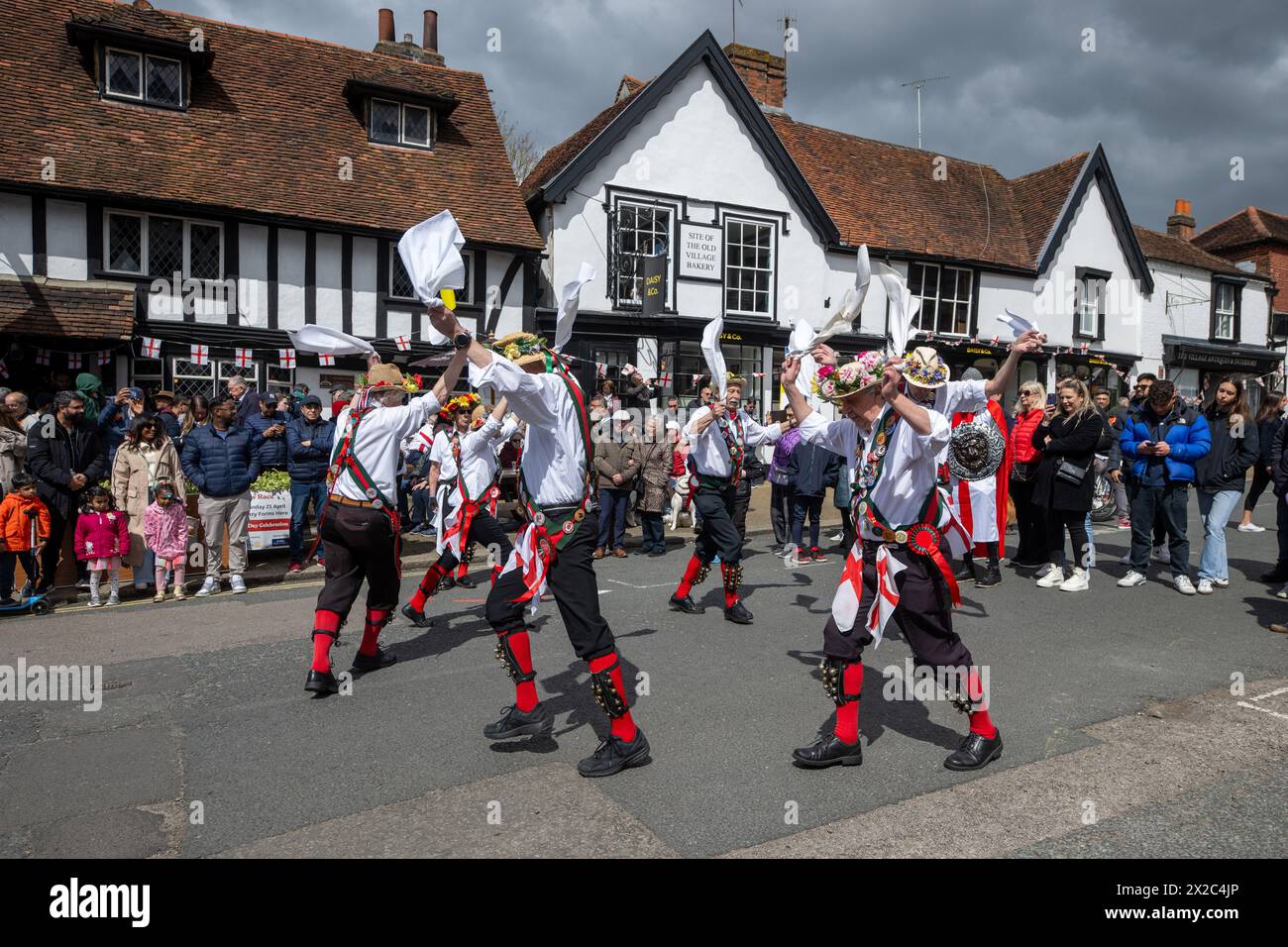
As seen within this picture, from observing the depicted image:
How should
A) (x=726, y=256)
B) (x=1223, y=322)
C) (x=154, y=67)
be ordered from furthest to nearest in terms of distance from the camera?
(x=1223, y=322), (x=726, y=256), (x=154, y=67)

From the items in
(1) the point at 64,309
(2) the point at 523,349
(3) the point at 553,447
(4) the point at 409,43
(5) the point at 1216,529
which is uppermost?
(4) the point at 409,43

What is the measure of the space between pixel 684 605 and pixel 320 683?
322 cm

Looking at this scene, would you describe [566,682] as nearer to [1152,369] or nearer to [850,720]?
[850,720]

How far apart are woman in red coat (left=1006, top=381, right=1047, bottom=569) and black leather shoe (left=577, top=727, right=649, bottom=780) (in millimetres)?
6216

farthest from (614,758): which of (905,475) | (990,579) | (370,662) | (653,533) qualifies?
(653,533)

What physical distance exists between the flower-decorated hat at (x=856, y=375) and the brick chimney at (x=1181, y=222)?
33.0 metres

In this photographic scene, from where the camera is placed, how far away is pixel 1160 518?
852 centimetres

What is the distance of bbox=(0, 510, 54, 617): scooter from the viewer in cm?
798

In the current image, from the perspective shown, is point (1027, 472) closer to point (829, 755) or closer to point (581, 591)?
point (829, 755)

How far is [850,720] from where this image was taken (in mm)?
4277

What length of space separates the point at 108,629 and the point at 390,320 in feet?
31.5

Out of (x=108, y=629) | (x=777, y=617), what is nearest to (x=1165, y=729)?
(x=777, y=617)

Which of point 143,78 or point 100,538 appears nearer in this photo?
point 100,538

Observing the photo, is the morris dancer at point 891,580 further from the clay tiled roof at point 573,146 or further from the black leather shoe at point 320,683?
the clay tiled roof at point 573,146
